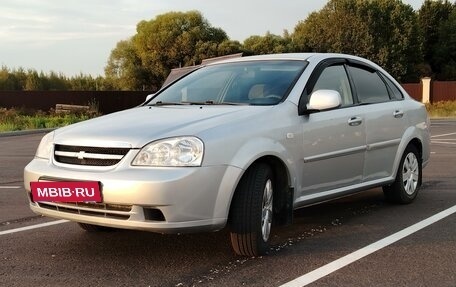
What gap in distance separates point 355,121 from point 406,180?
142 centimetres

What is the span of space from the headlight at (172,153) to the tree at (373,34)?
2154 inches

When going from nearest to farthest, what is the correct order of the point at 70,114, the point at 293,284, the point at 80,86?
the point at 293,284 → the point at 70,114 → the point at 80,86

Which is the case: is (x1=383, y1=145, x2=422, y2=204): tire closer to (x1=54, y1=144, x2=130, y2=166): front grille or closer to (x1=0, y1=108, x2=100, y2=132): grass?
(x1=54, y1=144, x2=130, y2=166): front grille

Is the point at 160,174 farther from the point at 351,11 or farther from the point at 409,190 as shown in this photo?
the point at 351,11

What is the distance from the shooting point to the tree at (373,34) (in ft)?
187

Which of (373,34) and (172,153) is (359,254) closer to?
(172,153)

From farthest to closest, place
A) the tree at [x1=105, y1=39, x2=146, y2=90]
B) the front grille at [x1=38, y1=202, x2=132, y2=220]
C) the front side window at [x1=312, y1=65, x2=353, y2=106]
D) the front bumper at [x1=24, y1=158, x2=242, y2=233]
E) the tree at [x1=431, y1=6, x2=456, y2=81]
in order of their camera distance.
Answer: the tree at [x1=431, y1=6, x2=456, y2=81]
the tree at [x1=105, y1=39, x2=146, y2=90]
the front side window at [x1=312, y1=65, x2=353, y2=106]
the front grille at [x1=38, y1=202, x2=132, y2=220]
the front bumper at [x1=24, y1=158, x2=242, y2=233]

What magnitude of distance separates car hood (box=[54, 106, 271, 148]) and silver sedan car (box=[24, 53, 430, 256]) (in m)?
0.01

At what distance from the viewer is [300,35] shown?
61531 millimetres

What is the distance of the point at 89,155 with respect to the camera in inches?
167

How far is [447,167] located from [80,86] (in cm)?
4138

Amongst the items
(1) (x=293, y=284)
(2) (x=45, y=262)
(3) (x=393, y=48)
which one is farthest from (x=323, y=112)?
(3) (x=393, y=48)

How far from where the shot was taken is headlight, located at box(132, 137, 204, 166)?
408cm

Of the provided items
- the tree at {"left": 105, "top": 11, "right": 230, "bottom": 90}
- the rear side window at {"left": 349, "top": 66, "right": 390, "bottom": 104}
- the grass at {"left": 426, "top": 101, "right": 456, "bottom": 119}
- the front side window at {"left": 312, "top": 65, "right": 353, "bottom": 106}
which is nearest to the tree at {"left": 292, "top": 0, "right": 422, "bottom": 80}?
the tree at {"left": 105, "top": 11, "right": 230, "bottom": 90}
